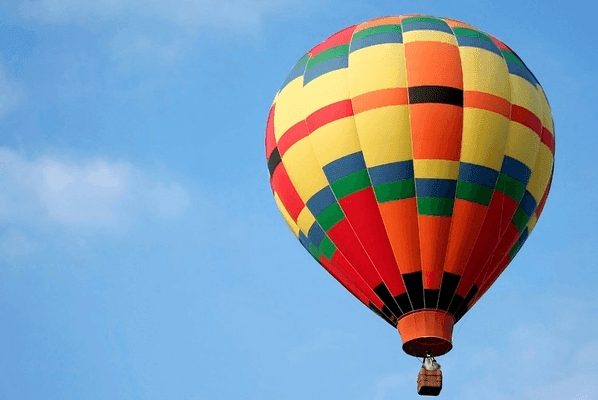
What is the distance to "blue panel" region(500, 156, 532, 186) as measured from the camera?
1892 cm

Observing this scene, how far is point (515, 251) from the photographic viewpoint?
774 inches

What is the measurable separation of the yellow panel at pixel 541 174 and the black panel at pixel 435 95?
1.55 m

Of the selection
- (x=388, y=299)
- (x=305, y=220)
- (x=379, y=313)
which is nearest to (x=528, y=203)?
(x=388, y=299)

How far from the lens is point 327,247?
19375 mm

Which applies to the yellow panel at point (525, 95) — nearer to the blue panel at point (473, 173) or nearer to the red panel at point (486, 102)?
the red panel at point (486, 102)

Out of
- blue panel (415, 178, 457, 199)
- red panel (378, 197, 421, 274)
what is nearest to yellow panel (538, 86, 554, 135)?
blue panel (415, 178, 457, 199)

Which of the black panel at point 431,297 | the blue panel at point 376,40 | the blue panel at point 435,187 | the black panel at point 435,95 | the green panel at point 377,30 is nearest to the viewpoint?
the black panel at point 431,297

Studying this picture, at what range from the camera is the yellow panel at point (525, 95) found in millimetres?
19406

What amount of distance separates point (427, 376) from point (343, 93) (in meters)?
4.20

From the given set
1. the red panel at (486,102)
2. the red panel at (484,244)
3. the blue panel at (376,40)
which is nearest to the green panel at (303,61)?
the blue panel at (376,40)

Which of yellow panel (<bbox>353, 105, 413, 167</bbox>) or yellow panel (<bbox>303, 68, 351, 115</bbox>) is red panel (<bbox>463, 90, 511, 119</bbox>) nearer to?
yellow panel (<bbox>353, 105, 413, 167</bbox>)

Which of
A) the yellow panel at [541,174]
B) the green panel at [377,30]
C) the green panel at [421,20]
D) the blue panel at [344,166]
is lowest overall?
the blue panel at [344,166]

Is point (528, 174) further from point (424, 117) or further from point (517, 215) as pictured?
point (424, 117)

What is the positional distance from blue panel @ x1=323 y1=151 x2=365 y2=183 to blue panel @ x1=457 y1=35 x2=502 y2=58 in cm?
245
